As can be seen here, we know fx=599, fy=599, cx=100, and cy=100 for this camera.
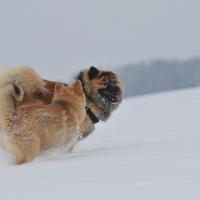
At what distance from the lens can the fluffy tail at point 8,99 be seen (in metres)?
6.79

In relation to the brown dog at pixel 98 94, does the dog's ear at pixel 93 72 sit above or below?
above

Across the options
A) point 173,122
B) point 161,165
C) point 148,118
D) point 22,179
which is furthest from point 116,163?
point 148,118

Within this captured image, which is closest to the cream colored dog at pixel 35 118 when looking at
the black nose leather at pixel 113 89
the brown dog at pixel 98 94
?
the brown dog at pixel 98 94

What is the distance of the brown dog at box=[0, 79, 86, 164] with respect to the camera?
676cm

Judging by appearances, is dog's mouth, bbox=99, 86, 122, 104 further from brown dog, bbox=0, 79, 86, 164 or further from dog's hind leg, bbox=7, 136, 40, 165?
dog's hind leg, bbox=7, 136, 40, 165

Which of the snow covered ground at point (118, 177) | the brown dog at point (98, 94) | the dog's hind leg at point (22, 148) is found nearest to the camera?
the snow covered ground at point (118, 177)

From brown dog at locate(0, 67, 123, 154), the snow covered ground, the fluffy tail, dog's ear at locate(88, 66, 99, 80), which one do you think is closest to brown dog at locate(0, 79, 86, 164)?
the fluffy tail

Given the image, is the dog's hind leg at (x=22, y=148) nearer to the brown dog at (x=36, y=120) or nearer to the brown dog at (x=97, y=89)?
the brown dog at (x=36, y=120)

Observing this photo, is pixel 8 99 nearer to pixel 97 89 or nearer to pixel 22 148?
pixel 22 148

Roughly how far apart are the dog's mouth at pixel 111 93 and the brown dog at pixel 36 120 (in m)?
1.42

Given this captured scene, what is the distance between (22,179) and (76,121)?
7.86 feet

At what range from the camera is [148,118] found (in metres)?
12.3

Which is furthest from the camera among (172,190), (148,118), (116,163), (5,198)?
(148,118)

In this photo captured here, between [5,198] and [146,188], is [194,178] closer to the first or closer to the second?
[146,188]
